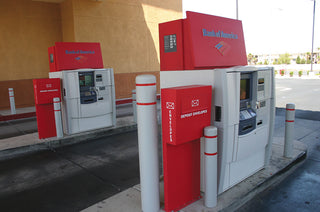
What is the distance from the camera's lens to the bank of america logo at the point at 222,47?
158 inches

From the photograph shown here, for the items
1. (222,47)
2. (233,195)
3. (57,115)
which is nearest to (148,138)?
(233,195)

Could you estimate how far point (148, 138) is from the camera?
311cm

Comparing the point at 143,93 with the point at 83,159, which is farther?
the point at 83,159

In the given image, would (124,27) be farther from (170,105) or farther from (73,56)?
(170,105)

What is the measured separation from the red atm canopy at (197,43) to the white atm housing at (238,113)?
233mm

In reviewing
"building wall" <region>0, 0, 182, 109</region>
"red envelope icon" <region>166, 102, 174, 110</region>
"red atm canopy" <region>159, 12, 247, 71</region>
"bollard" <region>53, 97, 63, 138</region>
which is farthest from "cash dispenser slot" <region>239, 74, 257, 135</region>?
"building wall" <region>0, 0, 182, 109</region>

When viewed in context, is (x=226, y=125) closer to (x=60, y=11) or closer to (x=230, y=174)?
(x=230, y=174)

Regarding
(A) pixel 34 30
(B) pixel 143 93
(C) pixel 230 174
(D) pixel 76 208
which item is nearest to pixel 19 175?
(D) pixel 76 208

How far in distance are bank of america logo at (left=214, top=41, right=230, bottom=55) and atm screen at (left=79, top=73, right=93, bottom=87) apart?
4328mm

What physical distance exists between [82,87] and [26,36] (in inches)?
265

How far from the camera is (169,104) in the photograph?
9.53ft

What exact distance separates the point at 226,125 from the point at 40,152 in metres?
4.90

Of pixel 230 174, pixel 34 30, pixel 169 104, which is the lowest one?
pixel 230 174

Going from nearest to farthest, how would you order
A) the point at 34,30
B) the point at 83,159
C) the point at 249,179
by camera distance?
the point at 249,179
the point at 83,159
the point at 34,30
